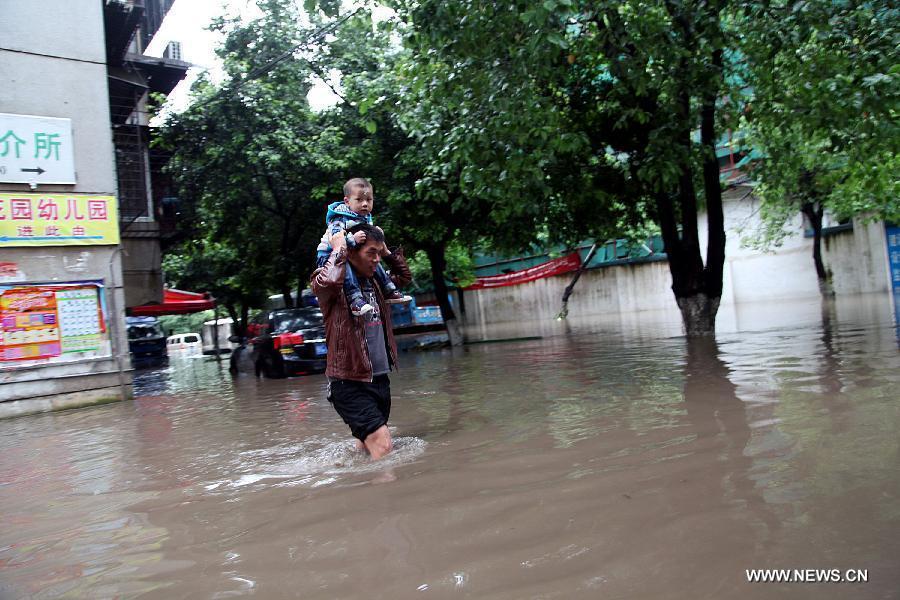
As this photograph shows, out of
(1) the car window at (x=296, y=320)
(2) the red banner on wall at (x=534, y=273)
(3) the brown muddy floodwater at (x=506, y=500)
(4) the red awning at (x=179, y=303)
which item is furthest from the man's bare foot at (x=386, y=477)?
(2) the red banner on wall at (x=534, y=273)

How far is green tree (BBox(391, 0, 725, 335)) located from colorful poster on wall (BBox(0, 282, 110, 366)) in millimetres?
5682

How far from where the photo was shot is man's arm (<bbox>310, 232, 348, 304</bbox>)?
12.4 ft

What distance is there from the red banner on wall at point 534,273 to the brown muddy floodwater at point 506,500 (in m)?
22.9

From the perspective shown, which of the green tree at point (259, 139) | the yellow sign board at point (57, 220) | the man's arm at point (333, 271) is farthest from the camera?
the green tree at point (259, 139)

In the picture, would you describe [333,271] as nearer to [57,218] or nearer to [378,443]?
[378,443]

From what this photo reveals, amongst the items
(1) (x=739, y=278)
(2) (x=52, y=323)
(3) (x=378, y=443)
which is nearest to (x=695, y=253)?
(3) (x=378, y=443)

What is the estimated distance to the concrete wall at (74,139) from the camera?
952 cm

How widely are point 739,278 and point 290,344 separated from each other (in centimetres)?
2071

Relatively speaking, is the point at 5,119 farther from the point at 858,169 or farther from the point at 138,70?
the point at 858,169

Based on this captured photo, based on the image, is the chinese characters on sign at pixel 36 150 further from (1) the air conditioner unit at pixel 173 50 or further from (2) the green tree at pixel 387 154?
(1) the air conditioner unit at pixel 173 50

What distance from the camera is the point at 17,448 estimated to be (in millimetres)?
6320

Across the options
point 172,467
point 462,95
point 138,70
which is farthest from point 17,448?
point 138,70

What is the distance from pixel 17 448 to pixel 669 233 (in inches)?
367

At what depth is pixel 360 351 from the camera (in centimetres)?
401
